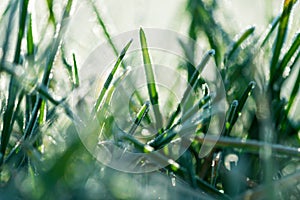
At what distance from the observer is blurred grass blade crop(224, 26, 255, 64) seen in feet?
1.85

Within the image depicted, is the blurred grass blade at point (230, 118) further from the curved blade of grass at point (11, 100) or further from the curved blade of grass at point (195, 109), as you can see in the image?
the curved blade of grass at point (11, 100)

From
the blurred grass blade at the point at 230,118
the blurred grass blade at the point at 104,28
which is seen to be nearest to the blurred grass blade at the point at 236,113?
the blurred grass blade at the point at 230,118

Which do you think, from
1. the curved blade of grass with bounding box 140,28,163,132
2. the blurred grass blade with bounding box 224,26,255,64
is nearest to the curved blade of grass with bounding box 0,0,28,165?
the curved blade of grass with bounding box 140,28,163,132

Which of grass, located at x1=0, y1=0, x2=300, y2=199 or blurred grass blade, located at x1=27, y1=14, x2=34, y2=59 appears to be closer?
grass, located at x1=0, y1=0, x2=300, y2=199

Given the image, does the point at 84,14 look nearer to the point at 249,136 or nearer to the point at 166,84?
the point at 166,84

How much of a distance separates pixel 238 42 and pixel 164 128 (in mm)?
124

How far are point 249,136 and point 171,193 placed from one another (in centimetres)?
14

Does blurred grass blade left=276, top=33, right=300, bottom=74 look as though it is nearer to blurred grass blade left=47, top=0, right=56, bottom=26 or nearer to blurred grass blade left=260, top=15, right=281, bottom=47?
blurred grass blade left=260, top=15, right=281, bottom=47

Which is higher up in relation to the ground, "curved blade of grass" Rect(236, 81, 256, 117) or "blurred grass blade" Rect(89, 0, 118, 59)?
"blurred grass blade" Rect(89, 0, 118, 59)

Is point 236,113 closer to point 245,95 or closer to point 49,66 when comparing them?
point 245,95

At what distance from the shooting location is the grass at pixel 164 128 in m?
0.44

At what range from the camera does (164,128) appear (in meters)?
0.56

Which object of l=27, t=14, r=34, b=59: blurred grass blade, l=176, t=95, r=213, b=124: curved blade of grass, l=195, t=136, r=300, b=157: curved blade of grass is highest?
l=27, t=14, r=34, b=59: blurred grass blade

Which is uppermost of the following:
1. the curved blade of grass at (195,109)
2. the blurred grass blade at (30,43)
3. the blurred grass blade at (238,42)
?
the blurred grass blade at (30,43)
